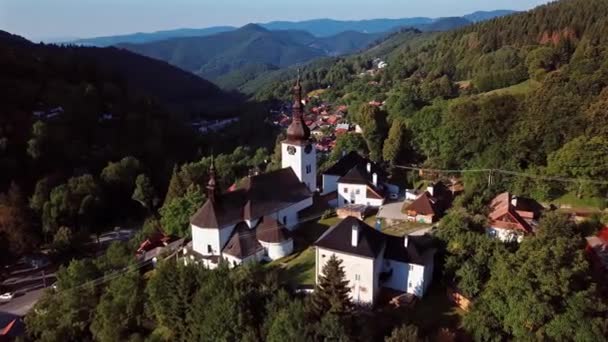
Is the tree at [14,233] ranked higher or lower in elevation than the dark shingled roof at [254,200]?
lower

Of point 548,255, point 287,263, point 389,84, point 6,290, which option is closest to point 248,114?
point 389,84

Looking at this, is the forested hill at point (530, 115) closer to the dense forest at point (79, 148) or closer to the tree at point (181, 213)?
the tree at point (181, 213)

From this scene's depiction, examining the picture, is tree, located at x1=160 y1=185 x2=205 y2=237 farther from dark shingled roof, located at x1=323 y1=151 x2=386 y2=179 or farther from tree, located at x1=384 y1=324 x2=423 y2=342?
tree, located at x1=384 y1=324 x2=423 y2=342

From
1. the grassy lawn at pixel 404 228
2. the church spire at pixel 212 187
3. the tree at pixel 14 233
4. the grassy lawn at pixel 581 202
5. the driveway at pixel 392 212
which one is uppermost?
the church spire at pixel 212 187

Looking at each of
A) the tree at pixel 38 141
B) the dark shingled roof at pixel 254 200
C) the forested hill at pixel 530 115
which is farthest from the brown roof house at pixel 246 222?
the tree at pixel 38 141

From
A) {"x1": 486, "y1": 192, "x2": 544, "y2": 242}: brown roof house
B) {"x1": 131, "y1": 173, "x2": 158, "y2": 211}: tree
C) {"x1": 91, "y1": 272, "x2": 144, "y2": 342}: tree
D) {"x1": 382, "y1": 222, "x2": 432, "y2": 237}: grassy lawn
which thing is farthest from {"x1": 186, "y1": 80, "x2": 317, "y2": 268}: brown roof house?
{"x1": 131, "y1": 173, "x2": 158, "y2": 211}: tree

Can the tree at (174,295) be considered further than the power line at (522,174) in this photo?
No

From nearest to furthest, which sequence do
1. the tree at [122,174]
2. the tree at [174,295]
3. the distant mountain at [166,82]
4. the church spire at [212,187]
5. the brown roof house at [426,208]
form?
the tree at [174,295] < the church spire at [212,187] < the brown roof house at [426,208] < the tree at [122,174] < the distant mountain at [166,82]

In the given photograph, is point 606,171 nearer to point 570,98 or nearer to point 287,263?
point 570,98

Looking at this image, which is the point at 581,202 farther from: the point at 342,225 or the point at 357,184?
the point at 342,225
